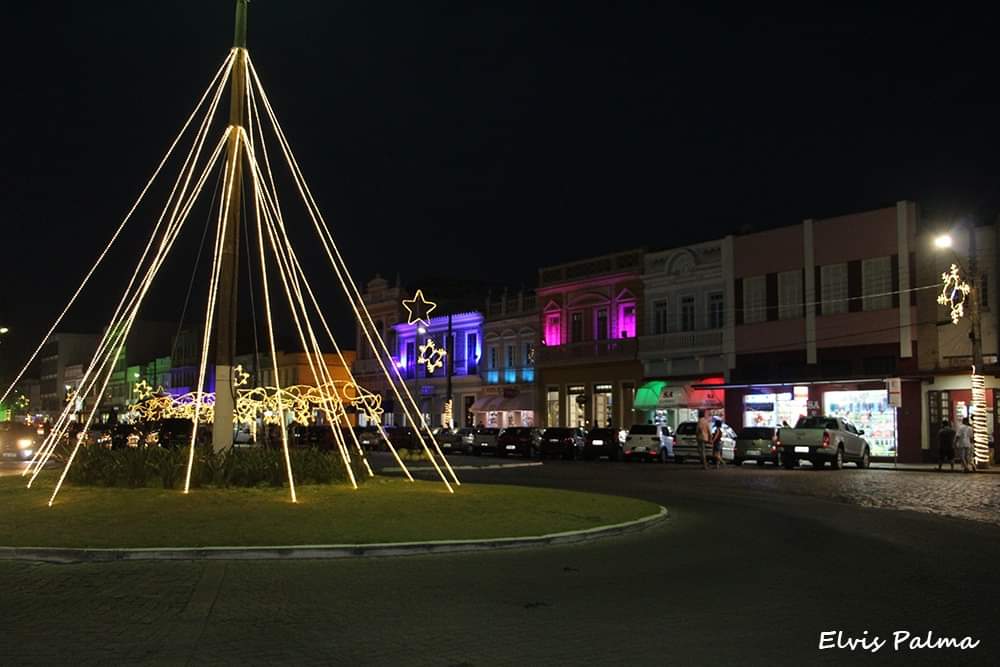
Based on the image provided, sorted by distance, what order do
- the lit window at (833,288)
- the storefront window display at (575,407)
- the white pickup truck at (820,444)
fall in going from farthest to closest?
1. the storefront window display at (575,407)
2. the lit window at (833,288)
3. the white pickup truck at (820,444)

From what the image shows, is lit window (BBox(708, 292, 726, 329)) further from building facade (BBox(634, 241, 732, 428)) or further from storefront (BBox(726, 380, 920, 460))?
storefront (BBox(726, 380, 920, 460))

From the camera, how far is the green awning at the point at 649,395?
155ft

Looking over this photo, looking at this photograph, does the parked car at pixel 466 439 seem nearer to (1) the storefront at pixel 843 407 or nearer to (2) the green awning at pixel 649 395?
(2) the green awning at pixel 649 395

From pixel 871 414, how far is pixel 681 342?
1045 cm

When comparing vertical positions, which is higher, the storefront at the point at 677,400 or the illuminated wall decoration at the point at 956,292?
the illuminated wall decoration at the point at 956,292

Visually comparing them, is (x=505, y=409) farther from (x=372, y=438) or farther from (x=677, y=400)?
(x=677, y=400)

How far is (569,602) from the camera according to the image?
9.08 metres

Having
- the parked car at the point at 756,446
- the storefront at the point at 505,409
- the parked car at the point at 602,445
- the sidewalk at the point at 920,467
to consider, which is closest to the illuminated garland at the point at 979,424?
the sidewalk at the point at 920,467

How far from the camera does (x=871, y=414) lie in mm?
38844

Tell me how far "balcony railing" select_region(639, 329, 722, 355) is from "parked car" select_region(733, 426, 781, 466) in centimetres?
1008

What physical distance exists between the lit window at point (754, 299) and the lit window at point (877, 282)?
4911mm

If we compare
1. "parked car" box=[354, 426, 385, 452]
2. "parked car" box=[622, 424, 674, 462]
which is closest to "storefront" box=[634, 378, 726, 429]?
"parked car" box=[622, 424, 674, 462]

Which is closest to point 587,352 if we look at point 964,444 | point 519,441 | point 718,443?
point 519,441

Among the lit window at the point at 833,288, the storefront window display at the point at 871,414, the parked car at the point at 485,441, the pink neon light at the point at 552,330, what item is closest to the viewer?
the storefront window display at the point at 871,414
